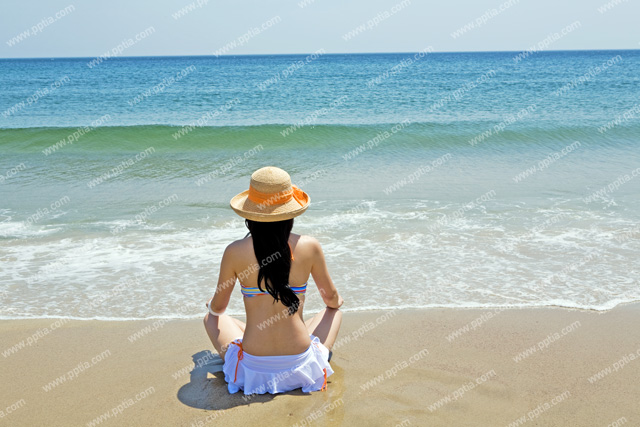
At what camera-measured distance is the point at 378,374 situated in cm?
355

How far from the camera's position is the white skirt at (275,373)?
3.17 m

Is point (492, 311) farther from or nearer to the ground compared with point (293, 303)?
nearer to the ground

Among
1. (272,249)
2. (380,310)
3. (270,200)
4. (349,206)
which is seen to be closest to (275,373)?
(272,249)

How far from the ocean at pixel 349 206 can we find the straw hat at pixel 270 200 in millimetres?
1985

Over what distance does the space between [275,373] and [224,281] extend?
61 cm

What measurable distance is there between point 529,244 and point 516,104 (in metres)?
16.8

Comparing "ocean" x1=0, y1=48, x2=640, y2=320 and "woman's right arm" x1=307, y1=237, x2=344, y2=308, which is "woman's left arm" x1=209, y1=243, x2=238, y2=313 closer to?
"woman's right arm" x1=307, y1=237, x2=344, y2=308

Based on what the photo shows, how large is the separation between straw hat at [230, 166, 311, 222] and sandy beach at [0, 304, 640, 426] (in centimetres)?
108

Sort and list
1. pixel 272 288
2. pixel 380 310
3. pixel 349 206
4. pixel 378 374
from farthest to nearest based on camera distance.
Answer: pixel 349 206
pixel 380 310
pixel 378 374
pixel 272 288

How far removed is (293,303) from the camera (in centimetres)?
308

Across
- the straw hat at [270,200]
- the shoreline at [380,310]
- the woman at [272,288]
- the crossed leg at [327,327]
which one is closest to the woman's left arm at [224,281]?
the woman at [272,288]

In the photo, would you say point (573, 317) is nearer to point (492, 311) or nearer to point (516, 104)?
point (492, 311)

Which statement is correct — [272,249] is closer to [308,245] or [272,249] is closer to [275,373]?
[308,245]

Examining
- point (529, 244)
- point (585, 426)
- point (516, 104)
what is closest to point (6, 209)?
point (529, 244)
